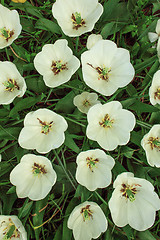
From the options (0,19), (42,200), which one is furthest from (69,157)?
(0,19)

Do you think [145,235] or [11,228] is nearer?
[11,228]

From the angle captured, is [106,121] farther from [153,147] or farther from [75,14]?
[75,14]

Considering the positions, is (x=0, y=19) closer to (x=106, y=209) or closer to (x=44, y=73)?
(x=44, y=73)

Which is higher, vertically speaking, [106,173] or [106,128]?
[106,128]

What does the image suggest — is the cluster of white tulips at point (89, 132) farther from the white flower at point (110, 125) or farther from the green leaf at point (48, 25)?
the green leaf at point (48, 25)

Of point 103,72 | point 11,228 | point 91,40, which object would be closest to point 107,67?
point 103,72

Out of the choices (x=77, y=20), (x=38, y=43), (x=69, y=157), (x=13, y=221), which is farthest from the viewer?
(x=38, y=43)

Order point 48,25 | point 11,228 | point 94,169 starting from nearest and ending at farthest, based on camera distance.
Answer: point 11,228 < point 94,169 < point 48,25
